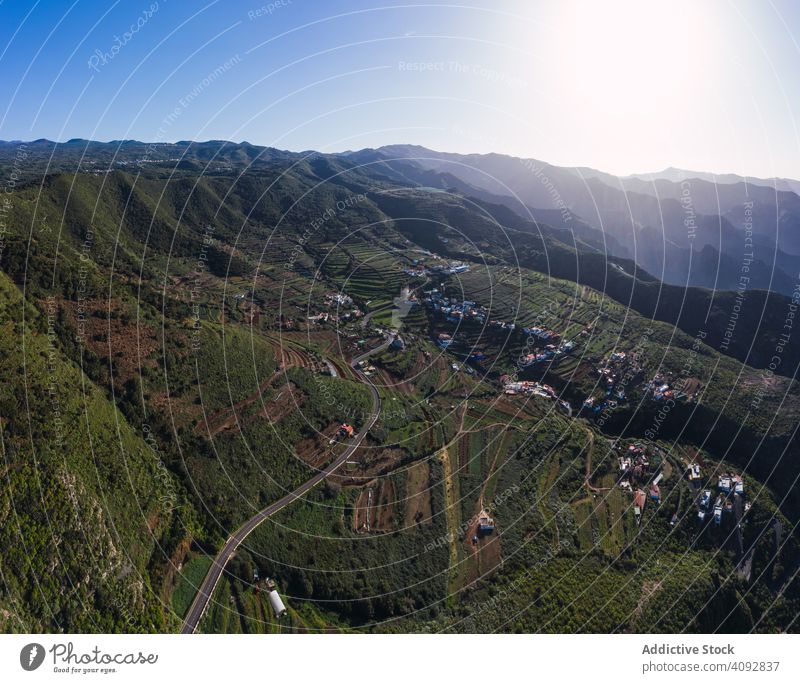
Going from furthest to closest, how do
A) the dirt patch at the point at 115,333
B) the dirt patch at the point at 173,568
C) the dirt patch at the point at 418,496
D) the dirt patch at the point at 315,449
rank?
the dirt patch at the point at 315,449
the dirt patch at the point at 115,333
the dirt patch at the point at 418,496
the dirt patch at the point at 173,568

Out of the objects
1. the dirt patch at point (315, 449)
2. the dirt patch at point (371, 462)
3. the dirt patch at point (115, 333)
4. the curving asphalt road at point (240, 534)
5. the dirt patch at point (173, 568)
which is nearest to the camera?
the curving asphalt road at point (240, 534)

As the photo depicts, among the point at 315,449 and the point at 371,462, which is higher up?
the point at 315,449

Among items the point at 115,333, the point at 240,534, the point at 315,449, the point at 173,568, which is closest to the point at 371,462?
the point at 315,449

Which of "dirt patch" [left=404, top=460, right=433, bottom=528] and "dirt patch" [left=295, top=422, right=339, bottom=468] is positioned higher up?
"dirt patch" [left=295, top=422, right=339, bottom=468]

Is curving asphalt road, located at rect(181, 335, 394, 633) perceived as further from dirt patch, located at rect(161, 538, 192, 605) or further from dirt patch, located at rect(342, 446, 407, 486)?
dirt patch, located at rect(161, 538, 192, 605)

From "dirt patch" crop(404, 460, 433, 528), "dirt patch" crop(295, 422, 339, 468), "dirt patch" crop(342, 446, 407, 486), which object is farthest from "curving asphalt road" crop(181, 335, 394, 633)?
"dirt patch" crop(404, 460, 433, 528)

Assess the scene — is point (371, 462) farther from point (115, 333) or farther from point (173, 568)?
point (115, 333)

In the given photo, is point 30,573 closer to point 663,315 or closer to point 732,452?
point 732,452

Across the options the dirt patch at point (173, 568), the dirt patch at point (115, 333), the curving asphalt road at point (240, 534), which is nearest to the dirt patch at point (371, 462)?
the curving asphalt road at point (240, 534)

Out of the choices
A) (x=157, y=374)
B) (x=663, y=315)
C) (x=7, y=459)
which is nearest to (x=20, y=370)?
(x=7, y=459)

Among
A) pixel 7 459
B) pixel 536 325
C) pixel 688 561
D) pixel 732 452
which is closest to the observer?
pixel 7 459

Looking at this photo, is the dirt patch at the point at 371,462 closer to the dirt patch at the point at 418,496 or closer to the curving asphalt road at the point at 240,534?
the curving asphalt road at the point at 240,534
